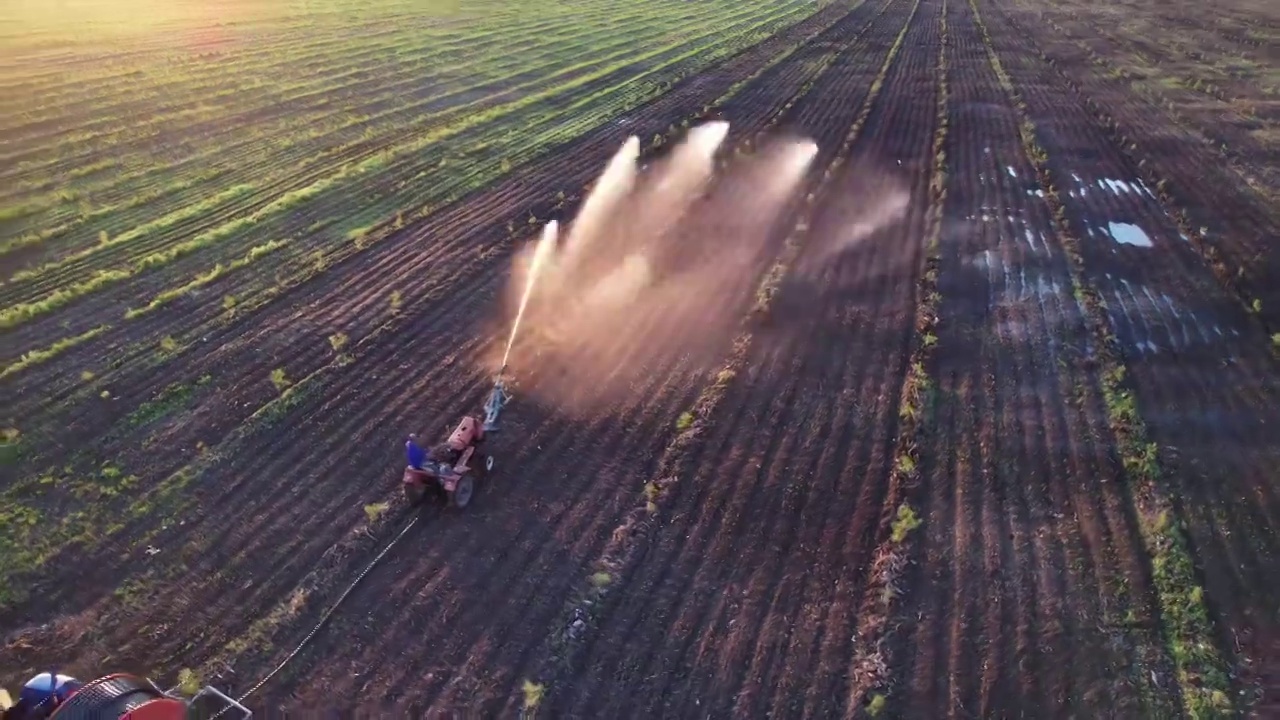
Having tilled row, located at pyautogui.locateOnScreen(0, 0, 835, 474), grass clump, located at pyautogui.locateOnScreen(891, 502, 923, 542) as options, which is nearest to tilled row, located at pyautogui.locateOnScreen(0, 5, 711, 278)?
tilled row, located at pyautogui.locateOnScreen(0, 0, 835, 474)

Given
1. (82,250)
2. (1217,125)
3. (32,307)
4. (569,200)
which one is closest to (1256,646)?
(569,200)

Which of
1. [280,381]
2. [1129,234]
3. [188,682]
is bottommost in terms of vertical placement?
[1129,234]

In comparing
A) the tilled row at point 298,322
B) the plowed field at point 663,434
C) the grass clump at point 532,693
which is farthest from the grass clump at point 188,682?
the tilled row at point 298,322

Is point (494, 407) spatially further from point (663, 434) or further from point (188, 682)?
point (188, 682)

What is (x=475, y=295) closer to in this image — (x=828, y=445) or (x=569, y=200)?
(x=569, y=200)

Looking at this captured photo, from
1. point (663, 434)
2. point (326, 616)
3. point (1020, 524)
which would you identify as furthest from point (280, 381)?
point (1020, 524)
